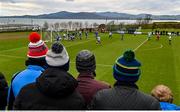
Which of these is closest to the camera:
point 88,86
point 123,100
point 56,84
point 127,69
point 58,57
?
point 56,84

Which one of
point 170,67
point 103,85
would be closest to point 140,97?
point 103,85

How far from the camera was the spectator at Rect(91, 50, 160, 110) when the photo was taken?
168 inches

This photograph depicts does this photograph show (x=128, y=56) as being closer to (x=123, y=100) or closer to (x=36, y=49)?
(x=123, y=100)

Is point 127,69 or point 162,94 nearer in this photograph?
point 127,69

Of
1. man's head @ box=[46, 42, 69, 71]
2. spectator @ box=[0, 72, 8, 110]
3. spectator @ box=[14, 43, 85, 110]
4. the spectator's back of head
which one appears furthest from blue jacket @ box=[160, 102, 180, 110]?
spectator @ box=[0, 72, 8, 110]

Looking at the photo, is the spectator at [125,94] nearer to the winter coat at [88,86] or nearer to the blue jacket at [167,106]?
the winter coat at [88,86]

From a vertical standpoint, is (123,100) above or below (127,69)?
below

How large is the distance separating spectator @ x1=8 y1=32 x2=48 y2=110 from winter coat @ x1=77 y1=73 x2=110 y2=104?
637 millimetres

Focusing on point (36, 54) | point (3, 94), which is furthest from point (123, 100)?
point (3, 94)

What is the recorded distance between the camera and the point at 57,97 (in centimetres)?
411

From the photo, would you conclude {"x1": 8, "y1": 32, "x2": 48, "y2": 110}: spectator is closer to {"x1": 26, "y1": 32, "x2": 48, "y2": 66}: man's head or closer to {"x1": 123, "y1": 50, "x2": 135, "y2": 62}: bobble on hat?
{"x1": 26, "y1": 32, "x2": 48, "y2": 66}: man's head

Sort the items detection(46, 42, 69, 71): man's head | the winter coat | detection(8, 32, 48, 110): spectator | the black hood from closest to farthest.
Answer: the black hood, detection(46, 42, 69, 71): man's head, the winter coat, detection(8, 32, 48, 110): spectator

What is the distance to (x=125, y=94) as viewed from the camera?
4332mm

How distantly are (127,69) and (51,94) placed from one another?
106 cm
